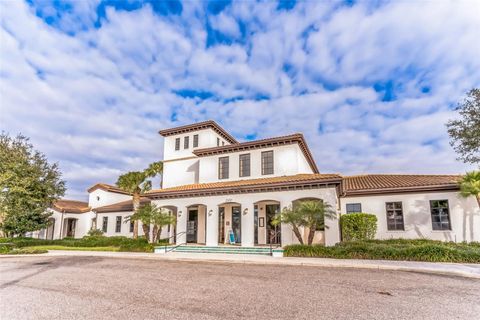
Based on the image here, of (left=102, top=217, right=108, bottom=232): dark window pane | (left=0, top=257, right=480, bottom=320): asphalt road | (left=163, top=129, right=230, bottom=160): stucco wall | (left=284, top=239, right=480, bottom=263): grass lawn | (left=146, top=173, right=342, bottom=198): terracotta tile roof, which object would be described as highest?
(left=163, top=129, right=230, bottom=160): stucco wall

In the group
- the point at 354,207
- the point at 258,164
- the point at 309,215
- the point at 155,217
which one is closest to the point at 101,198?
the point at 155,217

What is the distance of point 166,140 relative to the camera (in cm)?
2672

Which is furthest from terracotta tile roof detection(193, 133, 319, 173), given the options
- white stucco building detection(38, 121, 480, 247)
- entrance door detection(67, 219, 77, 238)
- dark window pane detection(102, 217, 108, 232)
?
entrance door detection(67, 219, 77, 238)

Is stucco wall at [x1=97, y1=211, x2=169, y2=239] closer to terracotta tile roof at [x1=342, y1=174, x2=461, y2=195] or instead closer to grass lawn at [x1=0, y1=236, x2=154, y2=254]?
grass lawn at [x1=0, y1=236, x2=154, y2=254]

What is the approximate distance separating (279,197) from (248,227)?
281 centimetres

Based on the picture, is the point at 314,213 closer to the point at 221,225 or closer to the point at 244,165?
the point at 244,165

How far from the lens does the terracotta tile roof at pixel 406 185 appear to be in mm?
17619

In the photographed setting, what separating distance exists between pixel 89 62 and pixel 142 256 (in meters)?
10.7

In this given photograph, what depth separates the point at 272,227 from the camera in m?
19.6

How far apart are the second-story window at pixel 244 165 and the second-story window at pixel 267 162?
3.93 feet

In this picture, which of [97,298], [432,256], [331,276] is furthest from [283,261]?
[97,298]

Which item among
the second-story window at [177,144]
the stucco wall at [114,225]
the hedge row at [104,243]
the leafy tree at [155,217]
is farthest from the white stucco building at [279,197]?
the stucco wall at [114,225]

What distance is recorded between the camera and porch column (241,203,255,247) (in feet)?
58.4

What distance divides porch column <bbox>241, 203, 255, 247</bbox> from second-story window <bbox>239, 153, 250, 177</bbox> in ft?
10.5
